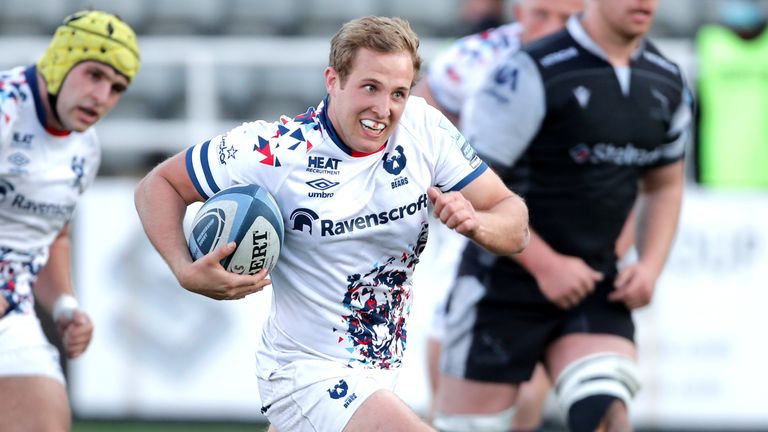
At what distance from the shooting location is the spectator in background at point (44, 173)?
5.98m

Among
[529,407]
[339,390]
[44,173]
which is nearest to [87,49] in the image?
[44,173]

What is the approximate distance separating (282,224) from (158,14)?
28.3 ft

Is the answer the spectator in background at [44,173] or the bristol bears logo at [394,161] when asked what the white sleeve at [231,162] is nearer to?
the bristol bears logo at [394,161]

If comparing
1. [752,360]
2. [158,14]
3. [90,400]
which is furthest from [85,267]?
[752,360]

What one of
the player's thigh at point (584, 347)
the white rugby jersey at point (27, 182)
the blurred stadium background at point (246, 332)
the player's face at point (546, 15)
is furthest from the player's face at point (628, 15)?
the blurred stadium background at point (246, 332)

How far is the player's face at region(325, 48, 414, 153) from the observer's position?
4.73m

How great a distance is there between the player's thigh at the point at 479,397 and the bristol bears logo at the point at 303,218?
5.88 feet

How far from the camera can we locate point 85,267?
1005 centimetres

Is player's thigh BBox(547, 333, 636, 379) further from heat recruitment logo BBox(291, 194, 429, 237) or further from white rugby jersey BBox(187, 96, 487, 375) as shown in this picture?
heat recruitment logo BBox(291, 194, 429, 237)

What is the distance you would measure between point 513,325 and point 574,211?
558mm

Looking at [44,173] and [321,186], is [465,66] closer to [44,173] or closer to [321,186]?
[44,173]

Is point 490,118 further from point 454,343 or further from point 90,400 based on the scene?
point 90,400

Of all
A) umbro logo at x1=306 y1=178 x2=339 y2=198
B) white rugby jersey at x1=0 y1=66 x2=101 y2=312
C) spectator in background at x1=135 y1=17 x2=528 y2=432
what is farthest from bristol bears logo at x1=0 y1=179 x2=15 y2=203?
umbro logo at x1=306 y1=178 x2=339 y2=198

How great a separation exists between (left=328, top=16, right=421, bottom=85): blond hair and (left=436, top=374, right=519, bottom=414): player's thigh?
1989 millimetres
